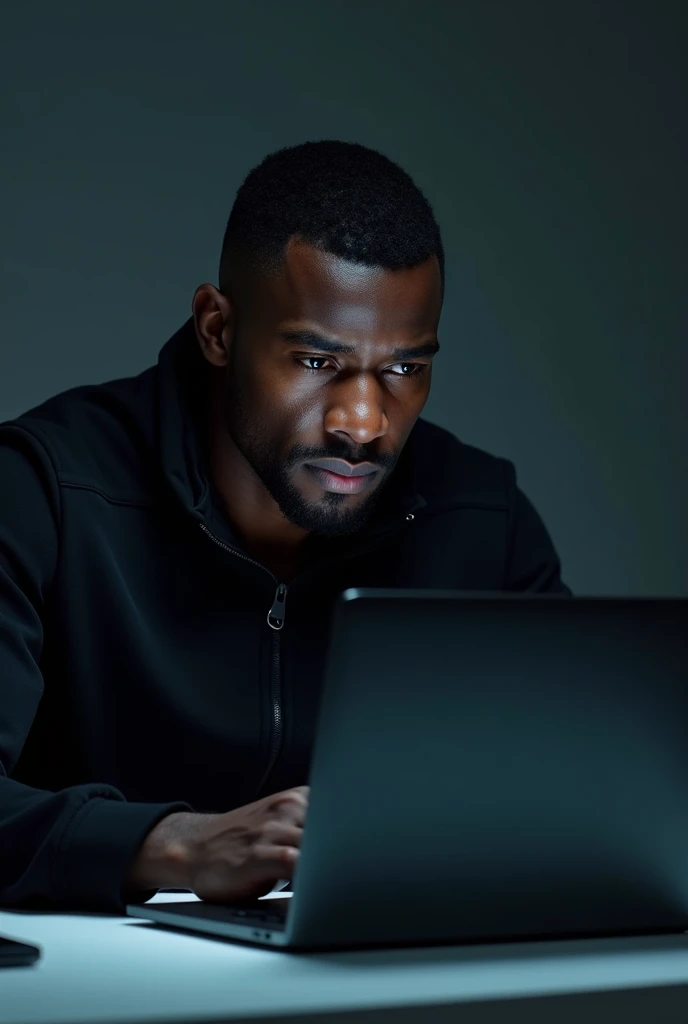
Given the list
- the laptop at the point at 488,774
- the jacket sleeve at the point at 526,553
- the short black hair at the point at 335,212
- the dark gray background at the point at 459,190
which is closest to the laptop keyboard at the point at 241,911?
the laptop at the point at 488,774

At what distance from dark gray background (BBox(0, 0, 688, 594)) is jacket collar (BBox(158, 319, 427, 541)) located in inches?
27.7

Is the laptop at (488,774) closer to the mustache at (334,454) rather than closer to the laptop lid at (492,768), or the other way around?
the laptop lid at (492,768)

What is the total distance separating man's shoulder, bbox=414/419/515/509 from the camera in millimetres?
1753

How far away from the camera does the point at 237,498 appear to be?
5.45 feet

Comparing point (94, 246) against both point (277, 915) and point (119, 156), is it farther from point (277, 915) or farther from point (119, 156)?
point (277, 915)

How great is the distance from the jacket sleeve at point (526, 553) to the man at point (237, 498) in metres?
0.20

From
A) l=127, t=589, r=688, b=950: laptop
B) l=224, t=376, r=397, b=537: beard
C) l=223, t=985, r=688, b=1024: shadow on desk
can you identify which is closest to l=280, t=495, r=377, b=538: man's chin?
l=224, t=376, r=397, b=537: beard

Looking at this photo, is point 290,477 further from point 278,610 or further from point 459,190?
point 459,190

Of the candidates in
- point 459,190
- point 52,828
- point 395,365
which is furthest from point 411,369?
point 459,190

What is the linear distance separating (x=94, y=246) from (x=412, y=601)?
174cm

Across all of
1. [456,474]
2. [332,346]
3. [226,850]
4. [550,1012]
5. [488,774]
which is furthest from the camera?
[456,474]

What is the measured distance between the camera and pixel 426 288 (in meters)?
1.54

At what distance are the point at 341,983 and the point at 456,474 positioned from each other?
110cm

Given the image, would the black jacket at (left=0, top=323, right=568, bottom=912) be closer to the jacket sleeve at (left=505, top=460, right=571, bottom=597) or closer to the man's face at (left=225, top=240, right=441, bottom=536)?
the man's face at (left=225, top=240, right=441, bottom=536)
